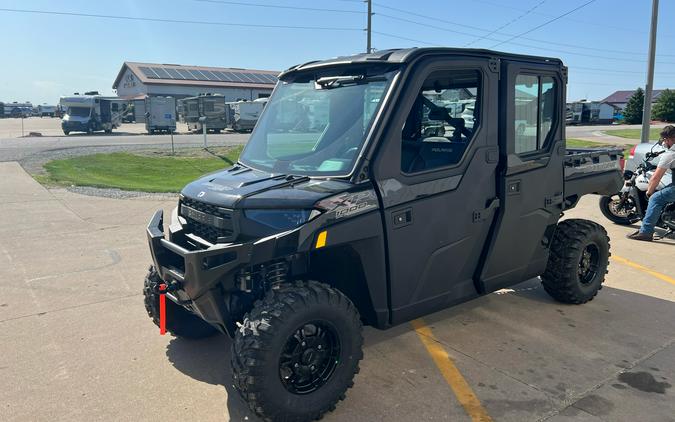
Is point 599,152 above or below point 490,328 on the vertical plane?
above

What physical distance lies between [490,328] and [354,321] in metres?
1.86

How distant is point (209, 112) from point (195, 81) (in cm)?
2651

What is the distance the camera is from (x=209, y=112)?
3791 centimetres

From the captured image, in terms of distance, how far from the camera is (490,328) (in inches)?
184

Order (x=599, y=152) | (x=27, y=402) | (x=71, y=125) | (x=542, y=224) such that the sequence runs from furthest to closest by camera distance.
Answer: (x=71, y=125), (x=599, y=152), (x=542, y=224), (x=27, y=402)

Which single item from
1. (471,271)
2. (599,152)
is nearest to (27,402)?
(471,271)

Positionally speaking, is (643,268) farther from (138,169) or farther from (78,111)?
(78,111)

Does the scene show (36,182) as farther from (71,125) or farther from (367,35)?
(71,125)

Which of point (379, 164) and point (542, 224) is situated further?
point (542, 224)

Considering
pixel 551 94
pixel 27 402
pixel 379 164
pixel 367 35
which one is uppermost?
pixel 367 35

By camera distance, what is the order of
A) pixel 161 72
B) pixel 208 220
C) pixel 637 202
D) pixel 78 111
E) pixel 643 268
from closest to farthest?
1. pixel 208 220
2. pixel 643 268
3. pixel 637 202
4. pixel 78 111
5. pixel 161 72

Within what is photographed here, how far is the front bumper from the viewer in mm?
3018

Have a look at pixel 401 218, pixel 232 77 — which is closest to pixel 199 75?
pixel 232 77

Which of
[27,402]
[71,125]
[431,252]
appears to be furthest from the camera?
[71,125]
